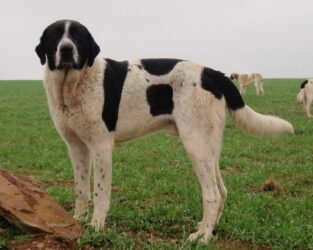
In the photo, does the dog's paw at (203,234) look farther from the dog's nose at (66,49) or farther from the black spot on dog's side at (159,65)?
the dog's nose at (66,49)

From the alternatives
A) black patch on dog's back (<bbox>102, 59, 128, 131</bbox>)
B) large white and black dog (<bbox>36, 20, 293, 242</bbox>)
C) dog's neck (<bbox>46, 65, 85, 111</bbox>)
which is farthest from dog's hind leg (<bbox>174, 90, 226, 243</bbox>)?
dog's neck (<bbox>46, 65, 85, 111</bbox>)

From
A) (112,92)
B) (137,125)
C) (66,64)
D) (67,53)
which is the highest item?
(67,53)

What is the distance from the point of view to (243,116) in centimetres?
543

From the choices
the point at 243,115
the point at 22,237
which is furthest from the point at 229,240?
the point at 22,237

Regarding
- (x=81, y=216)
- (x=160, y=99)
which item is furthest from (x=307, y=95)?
(x=81, y=216)

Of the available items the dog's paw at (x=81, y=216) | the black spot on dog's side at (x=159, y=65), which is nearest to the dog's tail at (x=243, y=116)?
the black spot on dog's side at (x=159, y=65)

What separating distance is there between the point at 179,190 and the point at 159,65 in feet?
7.29

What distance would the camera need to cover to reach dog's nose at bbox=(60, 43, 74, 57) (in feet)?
15.1

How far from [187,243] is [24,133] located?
9554mm

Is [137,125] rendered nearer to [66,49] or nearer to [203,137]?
[203,137]

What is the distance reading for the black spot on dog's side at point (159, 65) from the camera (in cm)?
523

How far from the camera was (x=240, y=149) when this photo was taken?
10805 mm

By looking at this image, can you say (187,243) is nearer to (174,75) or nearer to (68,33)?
(174,75)

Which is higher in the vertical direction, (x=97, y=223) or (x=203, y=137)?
(x=203, y=137)
